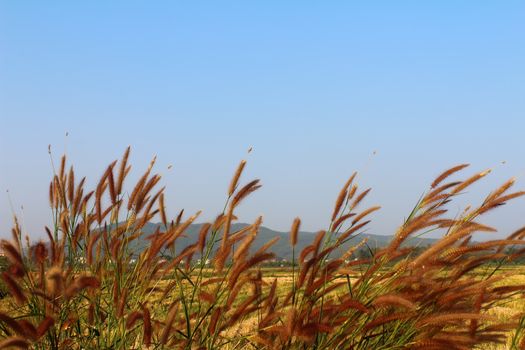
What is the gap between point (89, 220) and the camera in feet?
11.8

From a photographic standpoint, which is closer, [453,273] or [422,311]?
[422,311]

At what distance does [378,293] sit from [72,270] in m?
1.62

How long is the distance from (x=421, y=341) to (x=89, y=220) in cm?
186

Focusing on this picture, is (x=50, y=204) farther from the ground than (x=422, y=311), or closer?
farther from the ground

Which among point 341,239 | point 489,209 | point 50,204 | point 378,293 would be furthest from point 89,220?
point 489,209

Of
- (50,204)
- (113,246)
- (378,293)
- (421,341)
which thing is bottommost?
(421,341)

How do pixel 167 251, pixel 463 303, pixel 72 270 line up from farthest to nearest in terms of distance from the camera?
1. pixel 167 251
2. pixel 72 270
3. pixel 463 303

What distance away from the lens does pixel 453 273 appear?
3.14m

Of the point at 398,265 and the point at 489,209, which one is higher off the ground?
the point at 489,209

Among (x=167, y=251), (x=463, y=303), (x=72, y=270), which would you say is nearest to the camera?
(x=463, y=303)

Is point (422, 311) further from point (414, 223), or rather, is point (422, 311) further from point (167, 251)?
point (167, 251)

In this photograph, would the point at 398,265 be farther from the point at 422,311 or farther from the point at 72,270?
the point at 72,270

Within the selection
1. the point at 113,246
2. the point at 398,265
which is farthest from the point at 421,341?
the point at 113,246

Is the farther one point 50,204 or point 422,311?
point 50,204
